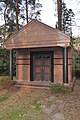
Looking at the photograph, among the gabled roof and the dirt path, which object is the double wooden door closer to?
the gabled roof

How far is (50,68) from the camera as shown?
14.1 m

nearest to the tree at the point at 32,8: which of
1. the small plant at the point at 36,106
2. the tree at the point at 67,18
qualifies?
the tree at the point at 67,18

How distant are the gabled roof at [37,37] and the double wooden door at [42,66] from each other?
1.63 metres

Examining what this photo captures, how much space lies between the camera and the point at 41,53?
14.3 metres

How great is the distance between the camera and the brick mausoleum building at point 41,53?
12.3m

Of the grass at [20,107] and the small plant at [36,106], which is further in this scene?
the small plant at [36,106]

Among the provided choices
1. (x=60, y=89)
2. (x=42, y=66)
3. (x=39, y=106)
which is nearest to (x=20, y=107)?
(x=39, y=106)

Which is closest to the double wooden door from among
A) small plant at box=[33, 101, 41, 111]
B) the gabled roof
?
the gabled roof

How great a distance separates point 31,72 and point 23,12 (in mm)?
16850

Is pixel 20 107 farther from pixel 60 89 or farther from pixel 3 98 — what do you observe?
Result: pixel 60 89

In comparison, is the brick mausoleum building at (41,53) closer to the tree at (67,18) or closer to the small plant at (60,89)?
the small plant at (60,89)

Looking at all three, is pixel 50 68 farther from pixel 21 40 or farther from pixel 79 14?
pixel 79 14

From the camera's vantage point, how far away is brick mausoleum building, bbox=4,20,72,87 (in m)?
12.3

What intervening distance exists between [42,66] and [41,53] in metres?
0.96
